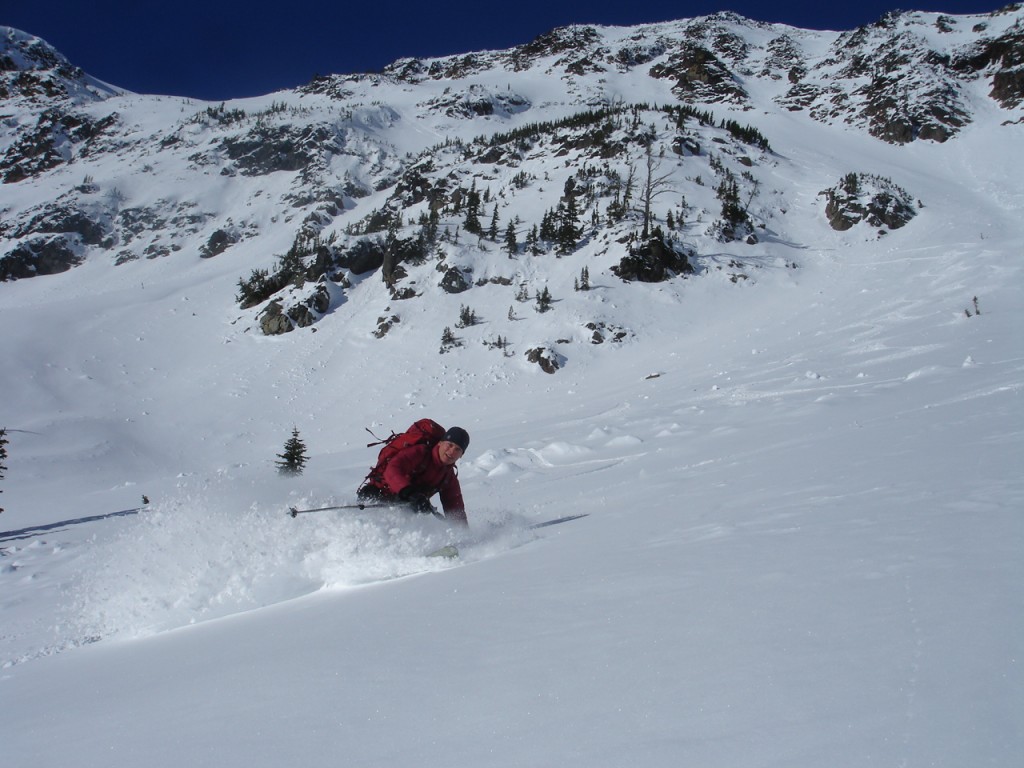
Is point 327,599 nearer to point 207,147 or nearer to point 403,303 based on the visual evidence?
point 403,303

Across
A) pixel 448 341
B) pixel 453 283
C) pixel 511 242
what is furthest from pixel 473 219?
pixel 448 341

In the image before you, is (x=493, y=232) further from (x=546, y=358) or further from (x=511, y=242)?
(x=546, y=358)

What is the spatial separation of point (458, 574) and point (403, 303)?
83.6 ft

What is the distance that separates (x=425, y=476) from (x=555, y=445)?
4.39m

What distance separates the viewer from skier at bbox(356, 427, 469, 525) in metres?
5.08

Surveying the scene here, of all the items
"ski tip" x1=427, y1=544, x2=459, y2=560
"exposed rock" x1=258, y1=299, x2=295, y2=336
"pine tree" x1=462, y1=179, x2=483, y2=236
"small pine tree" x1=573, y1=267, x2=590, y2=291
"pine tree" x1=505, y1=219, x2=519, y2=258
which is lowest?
"ski tip" x1=427, y1=544, x2=459, y2=560

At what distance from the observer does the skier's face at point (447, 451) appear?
5203 millimetres

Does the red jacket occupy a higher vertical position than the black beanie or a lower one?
lower

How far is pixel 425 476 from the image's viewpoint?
5.27m

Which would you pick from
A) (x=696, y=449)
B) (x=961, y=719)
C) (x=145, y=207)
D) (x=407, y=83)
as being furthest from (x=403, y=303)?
(x=407, y=83)

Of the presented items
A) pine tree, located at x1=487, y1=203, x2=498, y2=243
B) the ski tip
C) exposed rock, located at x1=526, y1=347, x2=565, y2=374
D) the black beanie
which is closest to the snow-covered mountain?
the ski tip

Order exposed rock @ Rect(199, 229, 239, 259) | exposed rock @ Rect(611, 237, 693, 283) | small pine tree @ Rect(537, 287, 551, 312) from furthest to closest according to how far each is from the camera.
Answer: exposed rock @ Rect(199, 229, 239, 259) → exposed rock @ Rect(611, 237, 693, 283) → small pine tree @ Rect(537, 287, 551, 312)

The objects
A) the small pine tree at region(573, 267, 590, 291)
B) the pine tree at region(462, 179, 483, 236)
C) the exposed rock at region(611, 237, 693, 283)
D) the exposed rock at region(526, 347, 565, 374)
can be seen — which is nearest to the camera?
the exposed rock at region(526, 347, 565, 374)

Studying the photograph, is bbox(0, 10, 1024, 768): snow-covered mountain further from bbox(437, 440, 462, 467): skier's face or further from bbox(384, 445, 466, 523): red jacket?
bbox(437, 440, 462, 467): skier's face
